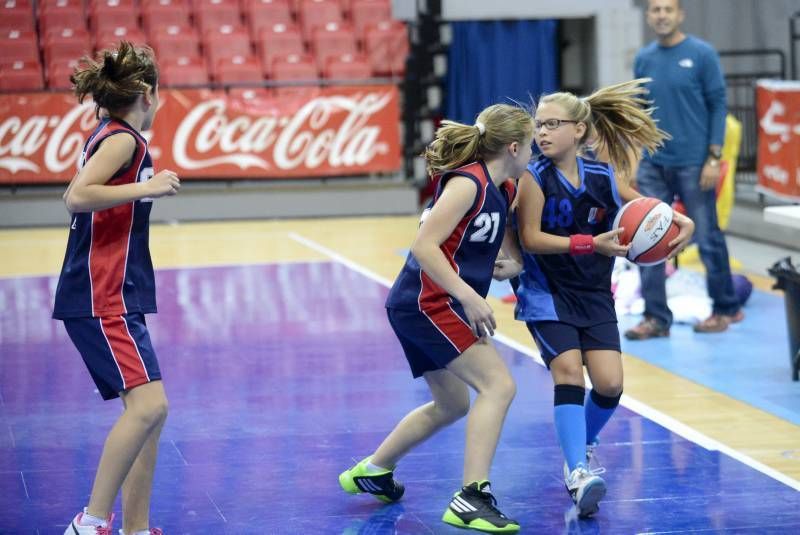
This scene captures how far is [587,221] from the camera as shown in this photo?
5.24 m

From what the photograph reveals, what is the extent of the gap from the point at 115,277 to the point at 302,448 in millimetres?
1832

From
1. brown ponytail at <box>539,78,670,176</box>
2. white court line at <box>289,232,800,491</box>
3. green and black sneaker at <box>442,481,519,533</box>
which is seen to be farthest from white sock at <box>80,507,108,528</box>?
white court line at <box>289,232,800,491</box>

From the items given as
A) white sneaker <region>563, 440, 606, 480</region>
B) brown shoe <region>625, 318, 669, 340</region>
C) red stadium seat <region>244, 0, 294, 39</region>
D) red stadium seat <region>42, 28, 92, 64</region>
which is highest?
red stadium seat <region>244, 0, 294, 39</region>

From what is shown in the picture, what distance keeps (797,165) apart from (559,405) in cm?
682

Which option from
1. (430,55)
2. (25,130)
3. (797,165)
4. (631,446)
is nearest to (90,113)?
(25,130)

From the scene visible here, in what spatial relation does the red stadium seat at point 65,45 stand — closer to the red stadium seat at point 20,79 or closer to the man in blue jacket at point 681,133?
the red stadium seat at point 20,79

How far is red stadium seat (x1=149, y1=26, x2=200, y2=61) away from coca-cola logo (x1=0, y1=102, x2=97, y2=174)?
4.97 feet

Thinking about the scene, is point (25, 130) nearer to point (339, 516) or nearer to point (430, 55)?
point (430, 55)

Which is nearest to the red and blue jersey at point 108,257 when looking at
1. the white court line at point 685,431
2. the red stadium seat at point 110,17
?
the white court line at point 685,431

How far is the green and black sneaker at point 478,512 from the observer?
4.64m

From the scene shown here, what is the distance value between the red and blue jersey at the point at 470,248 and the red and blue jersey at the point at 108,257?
992mm

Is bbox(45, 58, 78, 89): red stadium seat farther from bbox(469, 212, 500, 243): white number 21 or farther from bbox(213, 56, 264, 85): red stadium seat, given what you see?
bbox(469, 212, 500, 243): white number 21

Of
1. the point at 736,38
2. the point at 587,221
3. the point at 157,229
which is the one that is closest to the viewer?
the point at 587,221

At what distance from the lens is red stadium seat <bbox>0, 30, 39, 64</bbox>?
15797mm
